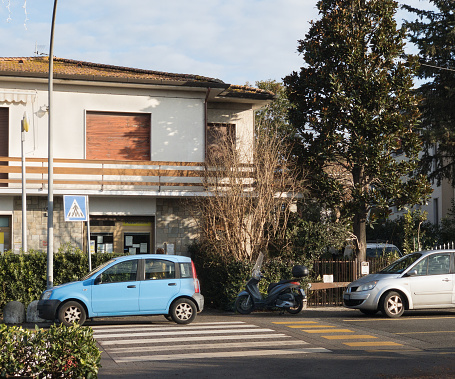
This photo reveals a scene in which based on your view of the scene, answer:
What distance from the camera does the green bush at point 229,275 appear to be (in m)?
18.6

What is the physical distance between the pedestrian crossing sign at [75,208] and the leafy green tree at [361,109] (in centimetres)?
761

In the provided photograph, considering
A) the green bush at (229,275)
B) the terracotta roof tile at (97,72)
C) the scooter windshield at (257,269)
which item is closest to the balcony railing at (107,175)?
the terracotta roof tile at (97,72)

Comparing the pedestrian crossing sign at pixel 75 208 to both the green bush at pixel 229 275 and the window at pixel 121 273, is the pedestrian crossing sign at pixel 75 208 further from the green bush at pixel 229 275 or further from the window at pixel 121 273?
the green bush at pixel 229 275

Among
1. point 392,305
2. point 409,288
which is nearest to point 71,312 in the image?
point 392,305

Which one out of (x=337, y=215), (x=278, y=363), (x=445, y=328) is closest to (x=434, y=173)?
(x=337, y=215)

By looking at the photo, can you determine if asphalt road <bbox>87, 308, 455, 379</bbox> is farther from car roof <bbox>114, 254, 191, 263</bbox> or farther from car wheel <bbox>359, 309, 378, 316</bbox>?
car roof <bbox>114, 254, 191, 263</bbox>

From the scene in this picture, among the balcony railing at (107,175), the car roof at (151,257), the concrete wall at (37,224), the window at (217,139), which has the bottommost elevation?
the car roof at (151,257)

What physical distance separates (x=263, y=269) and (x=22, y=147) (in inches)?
333

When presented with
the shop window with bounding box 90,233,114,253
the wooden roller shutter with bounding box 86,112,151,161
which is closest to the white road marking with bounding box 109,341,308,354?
the shop window with bounding box 90,233,114,253

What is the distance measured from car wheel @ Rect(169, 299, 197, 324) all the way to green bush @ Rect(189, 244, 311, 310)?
120 inches

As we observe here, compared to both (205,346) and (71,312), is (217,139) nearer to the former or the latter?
(71,312)

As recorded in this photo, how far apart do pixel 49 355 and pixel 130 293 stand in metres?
7.67

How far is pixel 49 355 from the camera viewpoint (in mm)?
7617

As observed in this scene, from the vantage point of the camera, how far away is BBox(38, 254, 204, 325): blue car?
15070 millimetres
